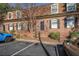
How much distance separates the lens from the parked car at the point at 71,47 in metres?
4.52

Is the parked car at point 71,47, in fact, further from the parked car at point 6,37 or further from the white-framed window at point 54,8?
the parked car at point 6,37

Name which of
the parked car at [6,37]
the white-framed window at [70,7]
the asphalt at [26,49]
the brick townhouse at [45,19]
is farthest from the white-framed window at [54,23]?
the parked car at [6,37]

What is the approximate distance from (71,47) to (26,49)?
3.27 feet

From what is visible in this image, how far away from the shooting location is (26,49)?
16.2 feet

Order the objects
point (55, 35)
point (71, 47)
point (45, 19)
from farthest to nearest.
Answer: point (45, 19), point (55, 35), point (71, 47)

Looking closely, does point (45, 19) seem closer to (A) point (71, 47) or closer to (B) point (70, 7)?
(B) point (70, 7)

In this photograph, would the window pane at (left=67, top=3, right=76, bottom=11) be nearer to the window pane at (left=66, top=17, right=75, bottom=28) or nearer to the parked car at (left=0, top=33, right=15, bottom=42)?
the window pane at (left=66, top=17, right=75, bottom=28)

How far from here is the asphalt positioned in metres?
4.84

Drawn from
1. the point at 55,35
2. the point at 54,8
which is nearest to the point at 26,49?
the point at 55,35

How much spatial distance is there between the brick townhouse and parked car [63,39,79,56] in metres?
0.18

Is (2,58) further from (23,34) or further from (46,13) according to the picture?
(46,13)

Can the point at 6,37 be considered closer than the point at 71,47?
No

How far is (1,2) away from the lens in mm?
5070

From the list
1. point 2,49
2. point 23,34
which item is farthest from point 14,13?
point 2,49
